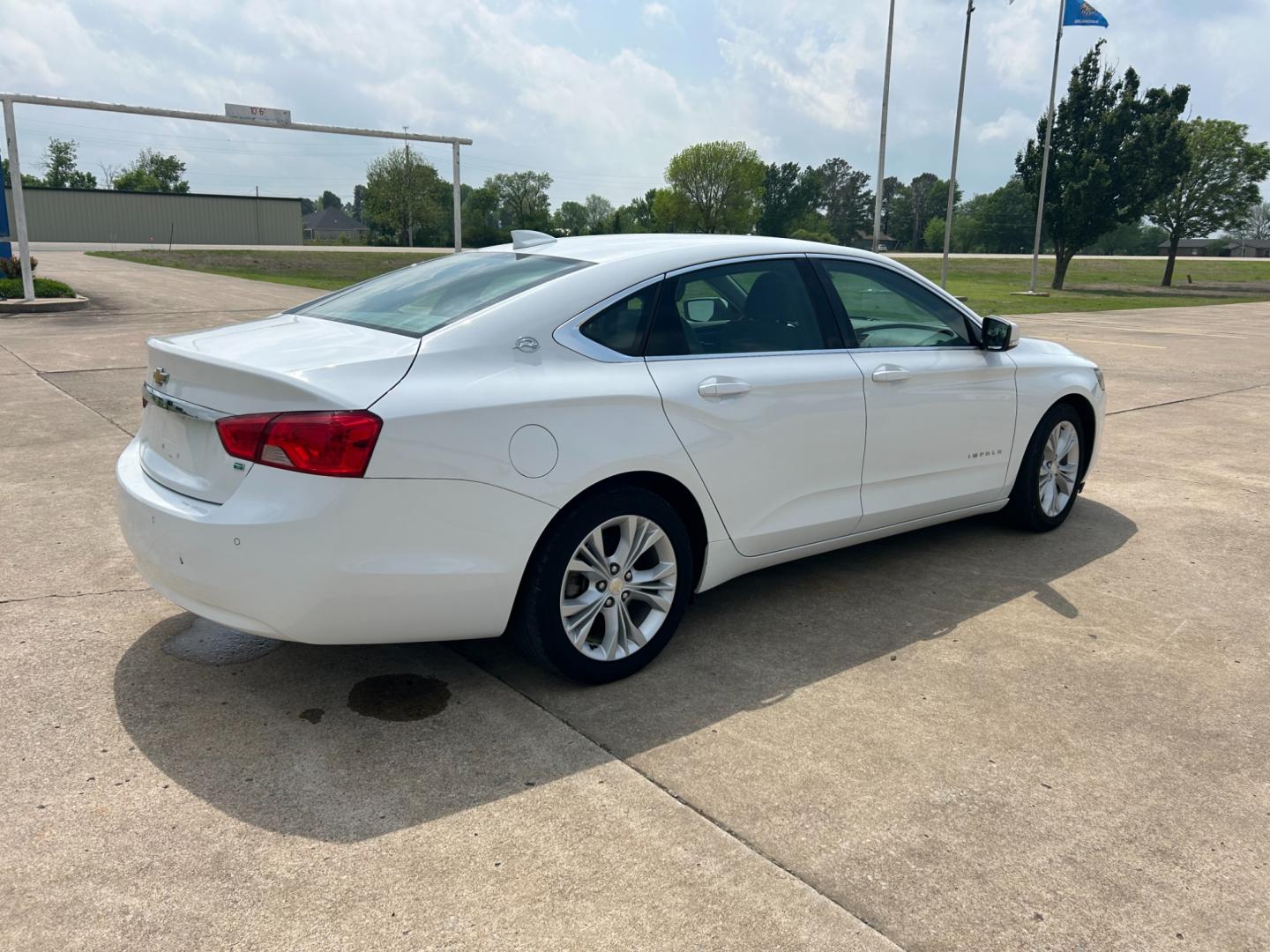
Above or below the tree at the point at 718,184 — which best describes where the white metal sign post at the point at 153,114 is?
below

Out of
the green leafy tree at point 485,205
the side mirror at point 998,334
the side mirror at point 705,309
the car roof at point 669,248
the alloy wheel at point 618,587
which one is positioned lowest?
the alloy wheel at point 618,587

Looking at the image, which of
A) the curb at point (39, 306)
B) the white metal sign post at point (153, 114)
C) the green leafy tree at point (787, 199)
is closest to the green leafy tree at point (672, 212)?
the green leafy tree at point (787, 199)

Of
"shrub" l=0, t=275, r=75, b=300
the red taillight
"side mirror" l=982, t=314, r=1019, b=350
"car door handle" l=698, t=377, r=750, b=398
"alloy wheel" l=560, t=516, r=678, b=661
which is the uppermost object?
"side mirror" l=982, t=314, r=1019, b=350

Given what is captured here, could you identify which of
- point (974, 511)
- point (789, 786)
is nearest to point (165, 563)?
point (789, 786)

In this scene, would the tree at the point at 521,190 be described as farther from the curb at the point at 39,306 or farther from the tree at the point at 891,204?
the curb at the point at 39,306

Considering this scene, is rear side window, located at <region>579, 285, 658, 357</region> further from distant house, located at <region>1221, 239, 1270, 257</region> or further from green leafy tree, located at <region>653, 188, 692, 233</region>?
distant house, located at <region>1221, 239, 1270, 257</region>

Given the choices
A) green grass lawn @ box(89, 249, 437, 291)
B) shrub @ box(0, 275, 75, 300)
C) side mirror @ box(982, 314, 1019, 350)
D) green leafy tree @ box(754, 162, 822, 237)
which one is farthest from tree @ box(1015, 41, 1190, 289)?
green leafy tree @ box(754, 162, 822, 237)

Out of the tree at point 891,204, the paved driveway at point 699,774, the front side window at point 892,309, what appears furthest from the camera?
the tree at point 891,204

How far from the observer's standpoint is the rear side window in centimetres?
354

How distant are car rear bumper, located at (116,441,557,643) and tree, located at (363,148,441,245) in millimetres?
80631

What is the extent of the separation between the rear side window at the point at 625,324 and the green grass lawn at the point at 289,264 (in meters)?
26.3

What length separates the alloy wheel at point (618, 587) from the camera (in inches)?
135

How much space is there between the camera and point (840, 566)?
4965 millimetres

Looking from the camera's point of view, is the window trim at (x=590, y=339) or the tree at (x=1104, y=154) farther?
the tree at (x=1104, y=154)
